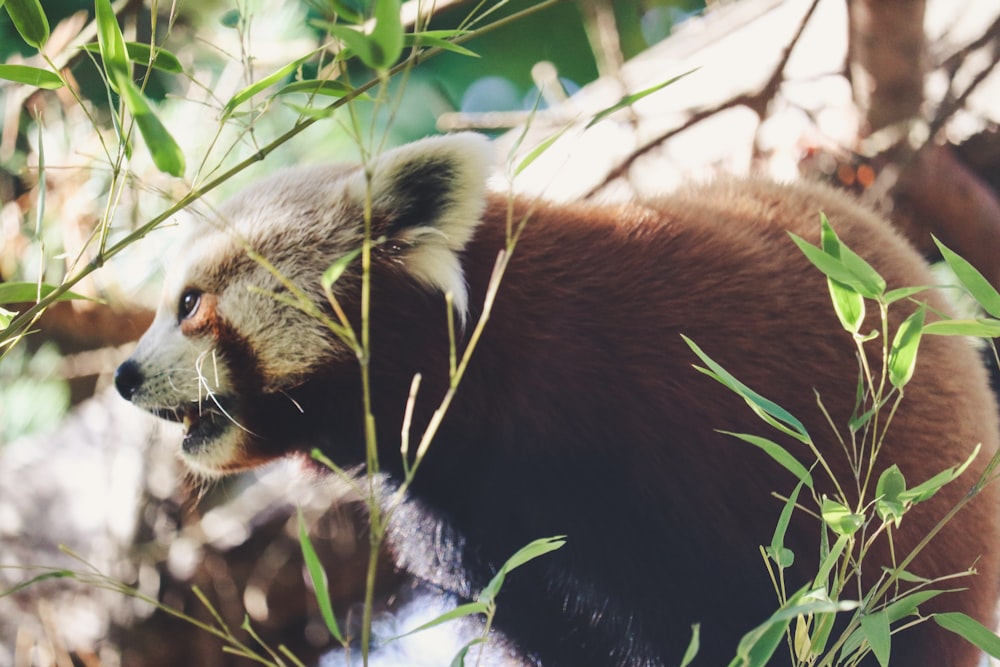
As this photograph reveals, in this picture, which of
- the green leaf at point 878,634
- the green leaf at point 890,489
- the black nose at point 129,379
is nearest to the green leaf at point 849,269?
the green leaf at point 890,489

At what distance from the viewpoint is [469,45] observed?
529 centimetres

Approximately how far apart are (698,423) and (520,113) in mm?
1896

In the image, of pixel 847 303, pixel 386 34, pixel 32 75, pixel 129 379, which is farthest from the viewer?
pixel 129 379

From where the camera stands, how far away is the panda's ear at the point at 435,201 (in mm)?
1689

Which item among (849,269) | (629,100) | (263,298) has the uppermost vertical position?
(629,100)

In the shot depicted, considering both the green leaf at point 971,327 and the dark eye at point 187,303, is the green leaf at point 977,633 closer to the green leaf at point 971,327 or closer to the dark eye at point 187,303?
the green leaf at point 971,327

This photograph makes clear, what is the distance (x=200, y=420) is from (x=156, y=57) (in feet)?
2.60

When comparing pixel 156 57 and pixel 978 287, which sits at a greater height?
pixel 156 57

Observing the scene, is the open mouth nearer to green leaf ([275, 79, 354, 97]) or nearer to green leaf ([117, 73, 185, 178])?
green leaf ([275, 79, 354, 97])

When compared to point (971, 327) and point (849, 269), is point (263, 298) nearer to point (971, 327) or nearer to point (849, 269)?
point (849, 269)

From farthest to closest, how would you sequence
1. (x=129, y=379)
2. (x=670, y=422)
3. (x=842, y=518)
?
(x=129, y=379) < (x=670, y=422) < (x=842, y=518)

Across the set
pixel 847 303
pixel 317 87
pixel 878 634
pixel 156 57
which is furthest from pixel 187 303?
pixel 878 634

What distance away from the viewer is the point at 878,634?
3.56ft

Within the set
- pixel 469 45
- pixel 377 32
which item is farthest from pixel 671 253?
pixel 469 45
